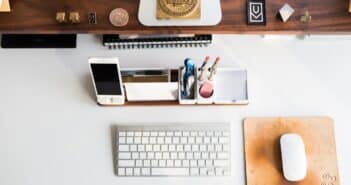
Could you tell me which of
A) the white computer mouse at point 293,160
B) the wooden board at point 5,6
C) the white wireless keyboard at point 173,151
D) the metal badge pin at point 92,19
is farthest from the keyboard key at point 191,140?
the wooden board at point 5,6

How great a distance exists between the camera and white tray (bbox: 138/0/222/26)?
3.19 feet

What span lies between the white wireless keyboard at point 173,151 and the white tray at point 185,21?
0.24 metres

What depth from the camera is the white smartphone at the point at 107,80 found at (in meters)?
0.94

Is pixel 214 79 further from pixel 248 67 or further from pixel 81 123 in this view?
pixel 81 123

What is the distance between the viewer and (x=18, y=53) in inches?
43.5

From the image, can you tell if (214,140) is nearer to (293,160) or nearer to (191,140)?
(191,140)

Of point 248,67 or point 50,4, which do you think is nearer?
point 50,4

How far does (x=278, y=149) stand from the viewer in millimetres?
1033

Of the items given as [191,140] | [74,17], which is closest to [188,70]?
[191,140]

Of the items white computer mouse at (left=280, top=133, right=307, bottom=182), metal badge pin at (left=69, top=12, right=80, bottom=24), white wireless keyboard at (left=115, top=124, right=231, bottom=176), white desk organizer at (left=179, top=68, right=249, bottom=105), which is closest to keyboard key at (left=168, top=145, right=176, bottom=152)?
white wireless keyboard at (left=115, top=124, right=231, bottom=176)

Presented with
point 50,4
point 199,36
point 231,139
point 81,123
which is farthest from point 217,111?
point 50,4

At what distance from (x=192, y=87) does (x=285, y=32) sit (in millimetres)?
240

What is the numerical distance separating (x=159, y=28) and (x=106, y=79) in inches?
6.3

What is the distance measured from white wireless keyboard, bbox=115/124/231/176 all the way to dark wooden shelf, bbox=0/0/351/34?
0.23 m
